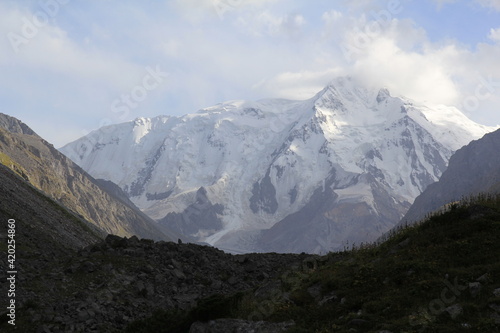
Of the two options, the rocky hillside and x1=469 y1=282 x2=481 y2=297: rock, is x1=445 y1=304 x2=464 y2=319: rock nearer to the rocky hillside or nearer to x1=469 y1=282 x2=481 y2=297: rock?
the rocky hillside

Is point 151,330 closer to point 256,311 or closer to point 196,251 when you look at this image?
point 256,311

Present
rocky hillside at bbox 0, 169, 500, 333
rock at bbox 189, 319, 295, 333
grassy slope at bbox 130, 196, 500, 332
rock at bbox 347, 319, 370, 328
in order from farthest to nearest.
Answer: rock at bbox 189, 319, 295, 333 → rocky hillside at bbox 0, 169, 500, 333 → rock at bbox 347, 319, 370, 328 → grassy slope at bbox 130, 196, 500, 332

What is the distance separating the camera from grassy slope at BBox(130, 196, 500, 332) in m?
17.8

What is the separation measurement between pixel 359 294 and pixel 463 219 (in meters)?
6.85

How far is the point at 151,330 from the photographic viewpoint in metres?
24.1

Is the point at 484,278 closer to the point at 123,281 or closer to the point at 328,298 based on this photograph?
the point at 328,298

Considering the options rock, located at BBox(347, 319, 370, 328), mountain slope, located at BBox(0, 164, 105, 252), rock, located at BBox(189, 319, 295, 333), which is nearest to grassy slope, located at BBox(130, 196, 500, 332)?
rock, located at BBox(347, 319, 370, 328)

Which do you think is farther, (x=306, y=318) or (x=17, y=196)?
(x=17, y=196)

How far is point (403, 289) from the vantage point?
20297mm

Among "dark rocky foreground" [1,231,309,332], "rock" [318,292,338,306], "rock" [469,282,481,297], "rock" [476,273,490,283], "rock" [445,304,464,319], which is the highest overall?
"dark rocky foreground" [1,231,309,332]

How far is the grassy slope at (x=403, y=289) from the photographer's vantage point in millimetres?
17766

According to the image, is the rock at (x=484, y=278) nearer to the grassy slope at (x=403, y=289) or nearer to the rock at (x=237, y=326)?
the grassy slope at (x=403, y=289)

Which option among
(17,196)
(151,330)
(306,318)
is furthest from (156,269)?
(17,196)

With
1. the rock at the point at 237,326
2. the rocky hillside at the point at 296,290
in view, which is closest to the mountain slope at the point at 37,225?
the rocky hillside at the point at 296,290
